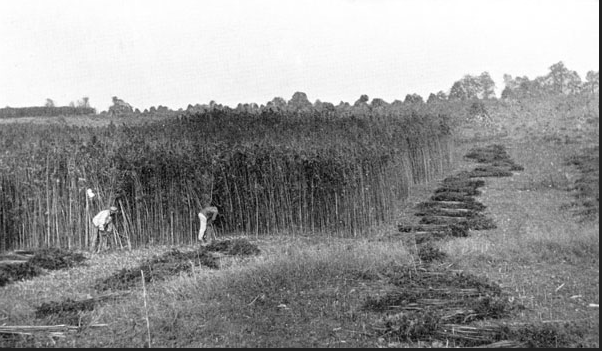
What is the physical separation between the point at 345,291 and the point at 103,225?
5929mm

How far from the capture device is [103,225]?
40.1 feet

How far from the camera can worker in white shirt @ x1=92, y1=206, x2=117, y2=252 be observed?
12.2 m

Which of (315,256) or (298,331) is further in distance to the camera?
(315,256)

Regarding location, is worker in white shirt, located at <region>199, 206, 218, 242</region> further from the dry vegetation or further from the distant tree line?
the distant tree line

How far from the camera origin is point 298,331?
693 cm

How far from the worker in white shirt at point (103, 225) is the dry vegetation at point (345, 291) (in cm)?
58

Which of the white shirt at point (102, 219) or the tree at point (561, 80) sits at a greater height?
the tree at point (561, 80)

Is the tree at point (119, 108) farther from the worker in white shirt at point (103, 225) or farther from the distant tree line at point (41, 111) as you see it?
the worker in white shirt at point (103, 225)

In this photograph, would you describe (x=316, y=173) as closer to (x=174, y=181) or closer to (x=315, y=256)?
(x=174, y=181)

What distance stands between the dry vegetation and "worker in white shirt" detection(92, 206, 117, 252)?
0.58 metres

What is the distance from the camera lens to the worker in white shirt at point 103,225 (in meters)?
12.2

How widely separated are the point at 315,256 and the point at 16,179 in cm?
733

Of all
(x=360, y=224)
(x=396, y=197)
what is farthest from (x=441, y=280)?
(x=396, y=197)

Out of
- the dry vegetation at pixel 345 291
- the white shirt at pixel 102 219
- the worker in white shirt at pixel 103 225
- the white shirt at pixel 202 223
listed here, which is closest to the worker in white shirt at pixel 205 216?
the white shirt at pixel 202 223
